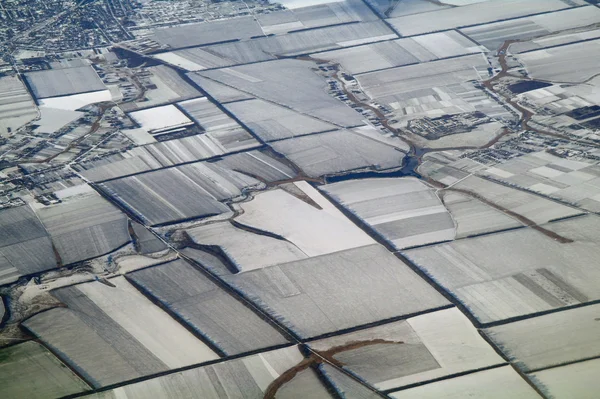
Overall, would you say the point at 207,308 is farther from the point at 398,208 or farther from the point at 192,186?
the point at 398,208

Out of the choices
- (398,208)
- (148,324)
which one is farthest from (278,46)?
(148,324)

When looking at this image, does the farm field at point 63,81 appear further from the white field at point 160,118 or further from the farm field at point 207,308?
the farm field at point 207,308

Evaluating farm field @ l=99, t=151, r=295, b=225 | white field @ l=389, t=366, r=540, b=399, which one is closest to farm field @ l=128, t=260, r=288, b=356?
farm field @ l=99, t=151, r=295, b=225

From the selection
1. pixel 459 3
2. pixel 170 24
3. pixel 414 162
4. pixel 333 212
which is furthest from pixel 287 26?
pixel 333 212

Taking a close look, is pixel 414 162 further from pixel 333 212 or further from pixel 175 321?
pixel 175 321

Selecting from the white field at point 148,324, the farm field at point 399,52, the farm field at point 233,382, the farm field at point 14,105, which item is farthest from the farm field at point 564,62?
the white field at point 148,324
